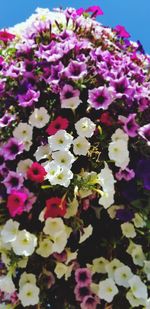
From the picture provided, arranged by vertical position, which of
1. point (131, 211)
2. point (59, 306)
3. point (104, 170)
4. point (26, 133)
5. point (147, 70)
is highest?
point (147, 70)

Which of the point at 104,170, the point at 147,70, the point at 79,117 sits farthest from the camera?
the point at 147,70

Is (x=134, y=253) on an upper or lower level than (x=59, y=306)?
upper

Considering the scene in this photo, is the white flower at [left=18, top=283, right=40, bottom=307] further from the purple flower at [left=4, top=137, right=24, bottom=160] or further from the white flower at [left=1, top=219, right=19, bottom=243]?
the purple flower at [left=4, top=137, right=24, bottom=160]

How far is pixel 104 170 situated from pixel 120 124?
1.03 ft

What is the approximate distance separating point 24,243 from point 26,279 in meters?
0.19

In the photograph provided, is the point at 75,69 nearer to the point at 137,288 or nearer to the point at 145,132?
the point at 145,132

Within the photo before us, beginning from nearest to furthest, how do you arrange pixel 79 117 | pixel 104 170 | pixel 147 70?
pixel 104 170 < pixel 79 117 < pixel 147 70

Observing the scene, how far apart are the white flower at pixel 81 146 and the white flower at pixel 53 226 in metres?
0.35

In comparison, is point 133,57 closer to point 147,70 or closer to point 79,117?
point 147,70

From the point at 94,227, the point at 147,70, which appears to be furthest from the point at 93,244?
the point at 147,70

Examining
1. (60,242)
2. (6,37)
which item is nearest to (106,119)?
(60,242)

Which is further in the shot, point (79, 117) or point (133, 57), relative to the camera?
point (133, 57)

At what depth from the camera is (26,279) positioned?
3262 millimetres

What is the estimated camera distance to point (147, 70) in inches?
165
